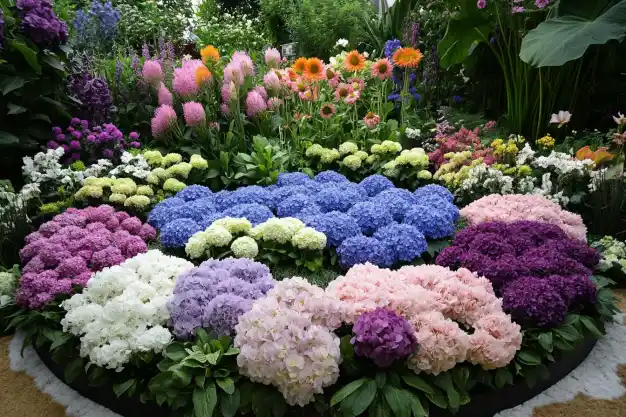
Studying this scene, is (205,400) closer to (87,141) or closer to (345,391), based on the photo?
(345,391)

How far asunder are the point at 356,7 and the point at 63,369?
8251mm

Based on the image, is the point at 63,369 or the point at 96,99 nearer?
the point at 63,369

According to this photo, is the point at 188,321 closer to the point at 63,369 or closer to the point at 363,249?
the point at 63,369

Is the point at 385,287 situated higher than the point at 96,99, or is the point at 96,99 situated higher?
the point at 96,99

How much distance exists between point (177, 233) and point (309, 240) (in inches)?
36.5

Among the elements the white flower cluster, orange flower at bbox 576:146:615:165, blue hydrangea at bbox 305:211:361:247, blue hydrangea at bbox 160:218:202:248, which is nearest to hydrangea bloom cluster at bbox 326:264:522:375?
blue hydrangea at bbox 305:211:361:247

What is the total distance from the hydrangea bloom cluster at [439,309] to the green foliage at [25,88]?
3.24 metres

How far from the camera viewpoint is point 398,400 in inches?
80.6

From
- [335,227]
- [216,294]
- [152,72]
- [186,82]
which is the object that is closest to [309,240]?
[335,227]

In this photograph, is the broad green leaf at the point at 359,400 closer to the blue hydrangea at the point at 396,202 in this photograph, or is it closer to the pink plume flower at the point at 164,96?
the blue hydrangea at the point at 396,202

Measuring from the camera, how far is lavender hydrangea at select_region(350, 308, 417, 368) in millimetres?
2131

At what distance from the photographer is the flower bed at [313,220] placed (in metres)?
3.21

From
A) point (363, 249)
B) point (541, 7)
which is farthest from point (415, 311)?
point (541, 7)

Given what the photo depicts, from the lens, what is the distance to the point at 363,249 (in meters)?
3.18
